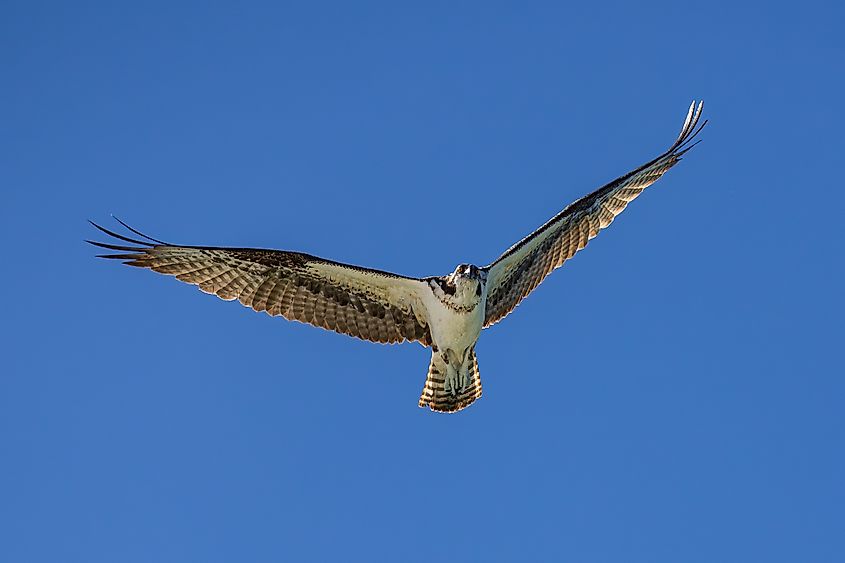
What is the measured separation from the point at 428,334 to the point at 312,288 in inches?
55.8

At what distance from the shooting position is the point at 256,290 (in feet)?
42.5

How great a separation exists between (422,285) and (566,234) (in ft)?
6.65

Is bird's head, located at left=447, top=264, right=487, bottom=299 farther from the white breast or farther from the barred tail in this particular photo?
the barred tail

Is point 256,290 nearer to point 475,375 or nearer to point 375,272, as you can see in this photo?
point 375,272

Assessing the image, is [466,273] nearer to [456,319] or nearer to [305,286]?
[456,319]

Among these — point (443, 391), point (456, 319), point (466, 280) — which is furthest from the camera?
point (443, 391)

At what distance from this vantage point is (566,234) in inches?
541

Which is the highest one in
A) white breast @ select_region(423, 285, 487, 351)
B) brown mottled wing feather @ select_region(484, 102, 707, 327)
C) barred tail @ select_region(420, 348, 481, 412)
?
brown mottled wing feather @ select_region(484, 102, 707, 327)

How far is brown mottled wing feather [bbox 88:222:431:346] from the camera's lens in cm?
1266

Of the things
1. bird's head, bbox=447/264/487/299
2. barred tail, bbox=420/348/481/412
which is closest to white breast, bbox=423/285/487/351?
bird's head, bbox=447/264/487/299

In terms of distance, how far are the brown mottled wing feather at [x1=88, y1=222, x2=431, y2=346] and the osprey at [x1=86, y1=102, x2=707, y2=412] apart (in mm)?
11

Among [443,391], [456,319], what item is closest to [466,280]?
[456,319]

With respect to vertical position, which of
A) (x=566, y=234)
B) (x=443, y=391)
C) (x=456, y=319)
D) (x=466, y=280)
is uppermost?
(x=566, y=234)

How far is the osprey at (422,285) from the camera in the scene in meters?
12.6
